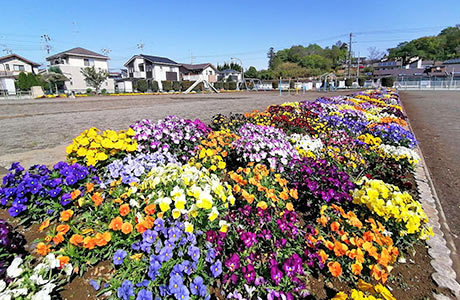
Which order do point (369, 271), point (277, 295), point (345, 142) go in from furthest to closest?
point (345, 142)
point (369, 271)
point (277, 295)

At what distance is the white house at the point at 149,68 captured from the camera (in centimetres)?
5216

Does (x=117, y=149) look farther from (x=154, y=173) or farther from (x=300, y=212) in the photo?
(x=300, y=212)

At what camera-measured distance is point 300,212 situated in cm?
271

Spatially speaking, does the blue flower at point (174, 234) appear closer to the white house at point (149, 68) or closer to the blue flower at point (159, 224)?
the blue flower at point (159, 224)

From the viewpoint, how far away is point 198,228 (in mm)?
2031

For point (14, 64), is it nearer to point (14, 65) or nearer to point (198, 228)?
point (14, 65)

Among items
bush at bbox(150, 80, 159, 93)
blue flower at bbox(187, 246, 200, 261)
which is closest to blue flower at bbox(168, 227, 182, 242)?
blue flower at bbox(187, 246, 200, 261)

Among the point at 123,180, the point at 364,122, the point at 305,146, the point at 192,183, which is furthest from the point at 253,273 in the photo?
the point at 364,122

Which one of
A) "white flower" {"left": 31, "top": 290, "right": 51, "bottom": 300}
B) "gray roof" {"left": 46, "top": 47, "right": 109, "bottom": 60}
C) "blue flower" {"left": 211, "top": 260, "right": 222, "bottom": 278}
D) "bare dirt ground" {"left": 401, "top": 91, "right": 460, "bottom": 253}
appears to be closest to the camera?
"white flower" {"left": 31, "top": 290, "right": 51, "bottom": 300}

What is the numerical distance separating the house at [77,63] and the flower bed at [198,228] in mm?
47235

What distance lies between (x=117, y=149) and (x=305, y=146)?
2.94m

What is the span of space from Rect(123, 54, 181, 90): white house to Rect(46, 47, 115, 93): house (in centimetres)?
513

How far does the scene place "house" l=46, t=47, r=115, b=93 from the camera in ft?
146

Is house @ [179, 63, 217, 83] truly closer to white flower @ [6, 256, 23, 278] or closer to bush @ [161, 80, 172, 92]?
bush @ [161, 80, 172, 92]
